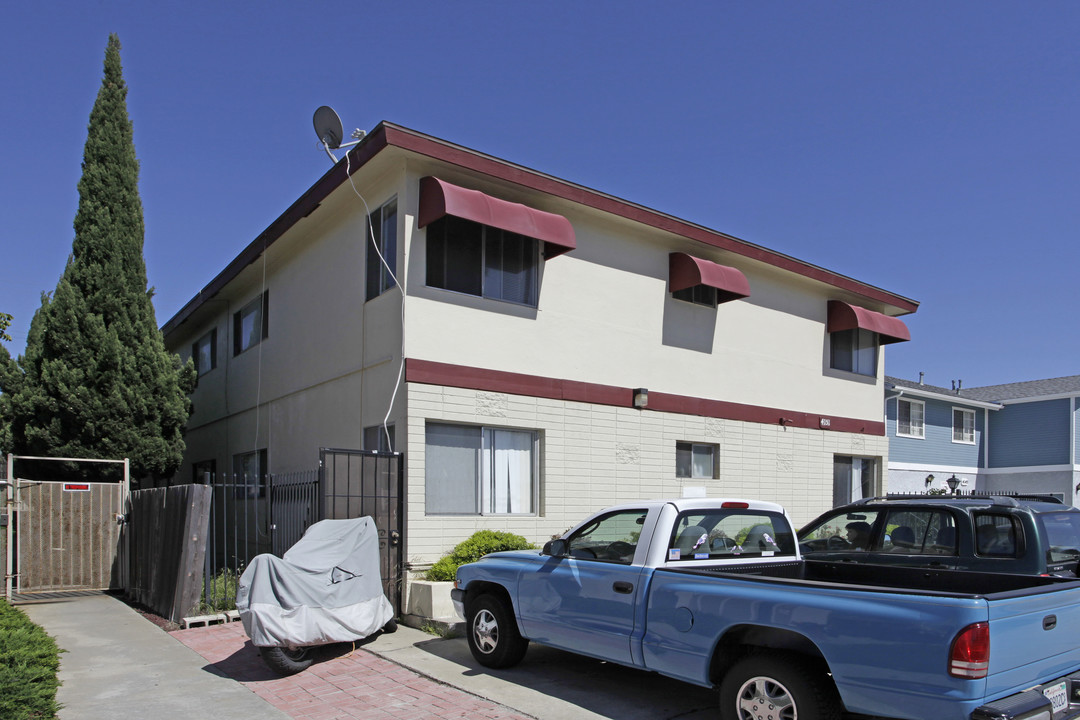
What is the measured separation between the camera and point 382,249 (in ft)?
37.9

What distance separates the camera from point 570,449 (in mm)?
12195

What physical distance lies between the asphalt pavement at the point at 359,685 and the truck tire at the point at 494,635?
13 cm

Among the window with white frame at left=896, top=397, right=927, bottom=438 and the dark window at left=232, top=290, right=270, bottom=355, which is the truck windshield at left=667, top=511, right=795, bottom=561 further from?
the window with white frame at left=896, top=397, right=927, bottom=438

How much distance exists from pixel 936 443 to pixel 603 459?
20.1 meters

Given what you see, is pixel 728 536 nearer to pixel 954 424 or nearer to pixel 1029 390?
pixel 954 424

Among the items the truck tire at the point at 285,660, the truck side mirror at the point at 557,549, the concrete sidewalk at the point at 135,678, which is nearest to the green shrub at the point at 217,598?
the concrete sidewalk at the point at 135,678

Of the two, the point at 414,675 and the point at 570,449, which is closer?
the point at 414,675

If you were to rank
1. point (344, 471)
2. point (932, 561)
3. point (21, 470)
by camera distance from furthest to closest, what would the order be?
point (21, 470), point (344, 471), point (932, 561)

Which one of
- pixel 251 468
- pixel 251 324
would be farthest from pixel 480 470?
pixel 251 324

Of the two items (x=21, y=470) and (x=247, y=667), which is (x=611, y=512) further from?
(x=21, y=470)

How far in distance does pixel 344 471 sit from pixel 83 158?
356 inches

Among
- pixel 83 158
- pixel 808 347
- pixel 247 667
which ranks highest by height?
pixel 83 158

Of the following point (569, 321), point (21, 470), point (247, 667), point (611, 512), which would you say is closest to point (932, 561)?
point (611, 512)

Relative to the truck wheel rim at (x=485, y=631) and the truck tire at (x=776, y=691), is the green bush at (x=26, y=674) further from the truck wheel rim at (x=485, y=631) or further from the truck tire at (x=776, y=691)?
the truck tire at (x=776, y=691)
